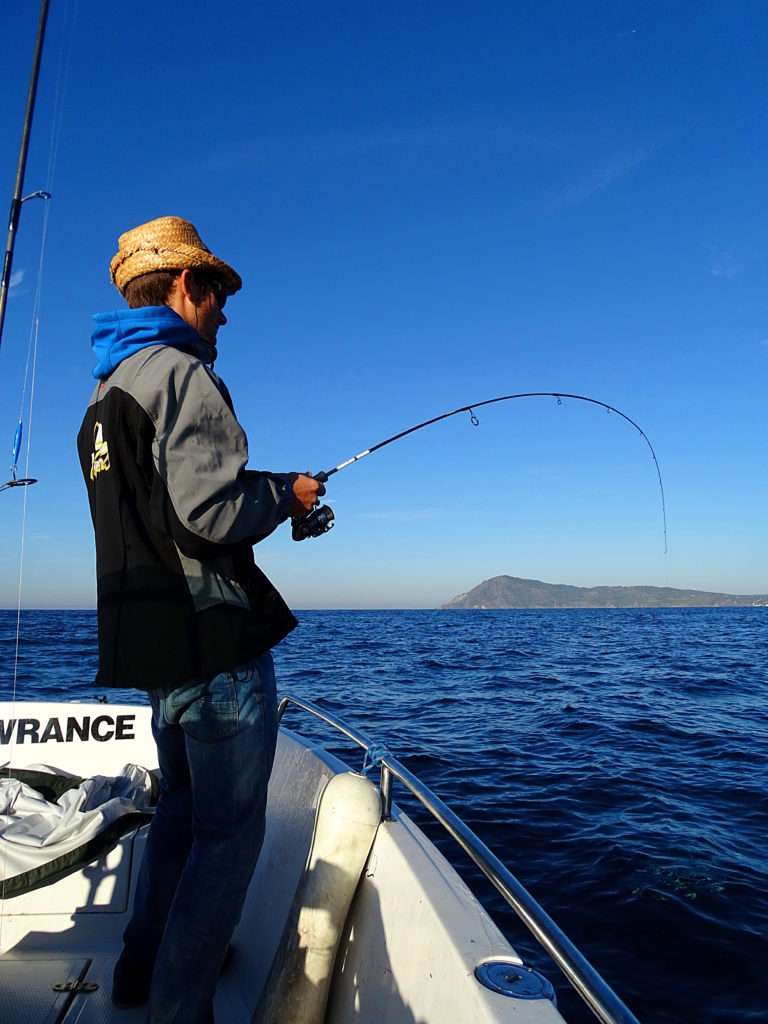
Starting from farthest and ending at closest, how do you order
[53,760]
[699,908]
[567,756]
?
[567,756], [699,908], [53,760]

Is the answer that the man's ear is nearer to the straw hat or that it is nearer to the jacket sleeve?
the straw hat

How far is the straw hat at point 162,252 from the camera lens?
72.1 inches

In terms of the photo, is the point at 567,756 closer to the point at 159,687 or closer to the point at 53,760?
the point at 53,760

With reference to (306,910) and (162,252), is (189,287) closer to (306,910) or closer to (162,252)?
(162,252)

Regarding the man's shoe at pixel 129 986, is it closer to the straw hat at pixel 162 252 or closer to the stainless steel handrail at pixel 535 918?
the stainless steel handrail at pixel 535 918

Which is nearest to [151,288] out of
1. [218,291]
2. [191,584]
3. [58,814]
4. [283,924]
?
[218,291]

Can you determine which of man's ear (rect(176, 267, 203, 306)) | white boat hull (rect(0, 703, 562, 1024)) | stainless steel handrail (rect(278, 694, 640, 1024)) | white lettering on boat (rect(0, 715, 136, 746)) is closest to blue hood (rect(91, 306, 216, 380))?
man's ear (rect(176, 267, 203, 306))

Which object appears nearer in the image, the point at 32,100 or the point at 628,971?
the point at 32,100

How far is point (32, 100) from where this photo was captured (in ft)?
8.85

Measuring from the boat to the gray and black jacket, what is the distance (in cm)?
80

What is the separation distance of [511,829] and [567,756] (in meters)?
2.41

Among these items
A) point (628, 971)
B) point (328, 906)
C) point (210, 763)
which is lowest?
point (628, 971)

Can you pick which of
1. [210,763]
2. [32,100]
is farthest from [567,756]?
[32,100]

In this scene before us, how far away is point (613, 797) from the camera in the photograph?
6.23 meters
